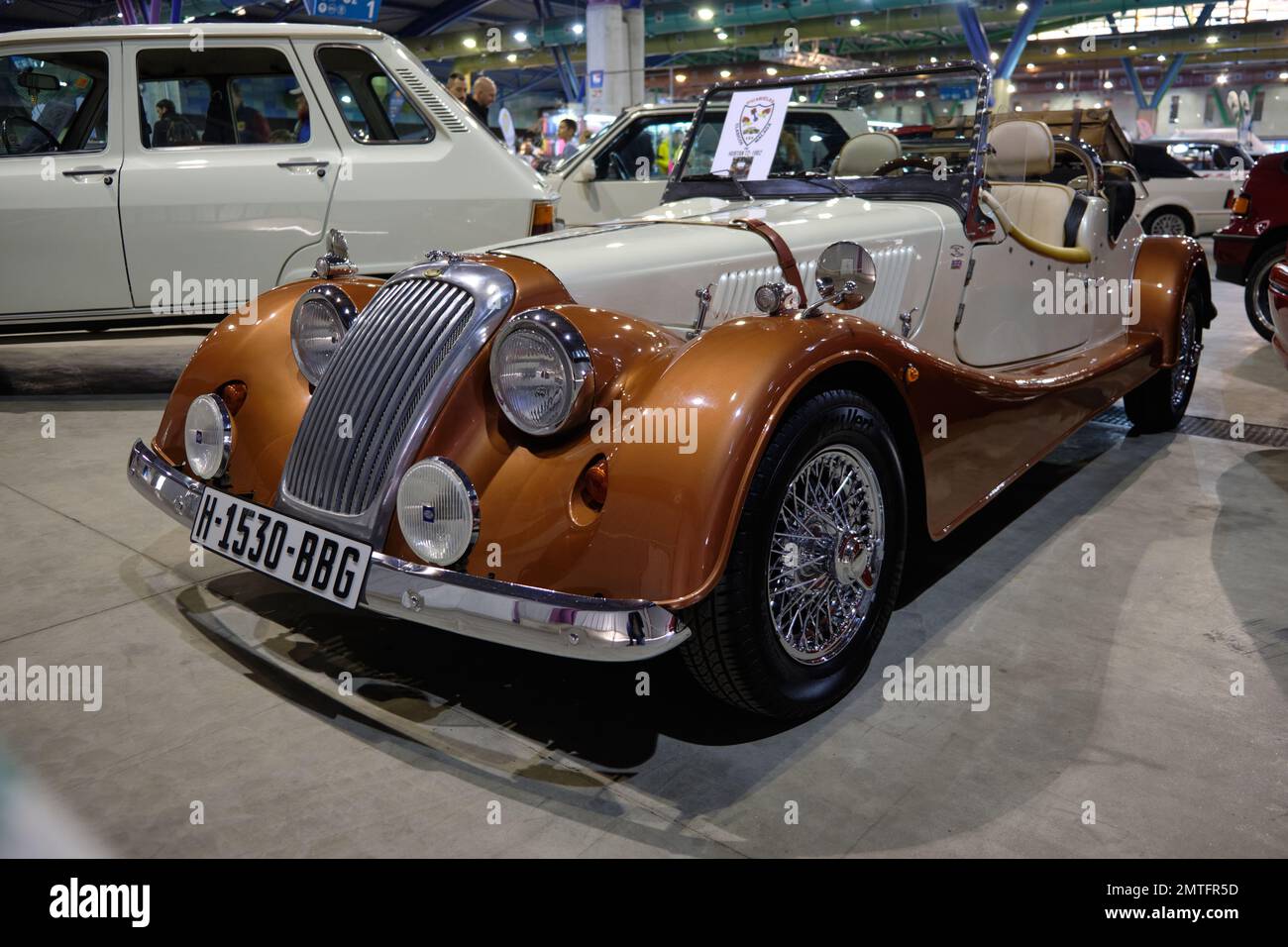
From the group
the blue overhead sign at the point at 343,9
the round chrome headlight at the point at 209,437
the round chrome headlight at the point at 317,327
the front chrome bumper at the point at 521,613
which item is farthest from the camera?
the blue overhead sign at the point at 343,9

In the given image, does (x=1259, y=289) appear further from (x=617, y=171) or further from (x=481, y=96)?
(x=481, y=96)

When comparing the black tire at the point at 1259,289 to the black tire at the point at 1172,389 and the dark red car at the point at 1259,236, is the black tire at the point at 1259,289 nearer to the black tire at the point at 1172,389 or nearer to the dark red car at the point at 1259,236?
the dark red car at the point at 1259,236

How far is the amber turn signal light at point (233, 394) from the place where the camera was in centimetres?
282

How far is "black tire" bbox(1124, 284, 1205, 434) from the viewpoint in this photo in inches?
192

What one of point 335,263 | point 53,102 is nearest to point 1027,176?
point 335,263

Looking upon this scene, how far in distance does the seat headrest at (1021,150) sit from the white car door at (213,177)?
3263 mm

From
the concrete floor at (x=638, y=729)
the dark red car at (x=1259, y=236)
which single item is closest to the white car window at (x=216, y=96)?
the concrete floor at (x=638, y=729)

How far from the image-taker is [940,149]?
12.2ft

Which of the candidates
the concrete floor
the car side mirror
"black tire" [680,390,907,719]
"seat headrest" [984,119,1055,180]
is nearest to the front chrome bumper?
"black tire" [680,390,907,719]

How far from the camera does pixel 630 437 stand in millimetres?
2096

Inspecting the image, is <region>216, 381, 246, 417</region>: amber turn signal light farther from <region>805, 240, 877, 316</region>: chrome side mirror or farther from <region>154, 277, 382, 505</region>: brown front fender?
<region>805, 240, 877, 316</region>: chrome side mirror

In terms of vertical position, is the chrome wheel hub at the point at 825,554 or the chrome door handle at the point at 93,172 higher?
the chrome door handle at the point at 93,172

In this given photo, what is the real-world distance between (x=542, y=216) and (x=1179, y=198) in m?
11.1

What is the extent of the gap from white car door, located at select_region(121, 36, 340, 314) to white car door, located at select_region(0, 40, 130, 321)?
99mm
